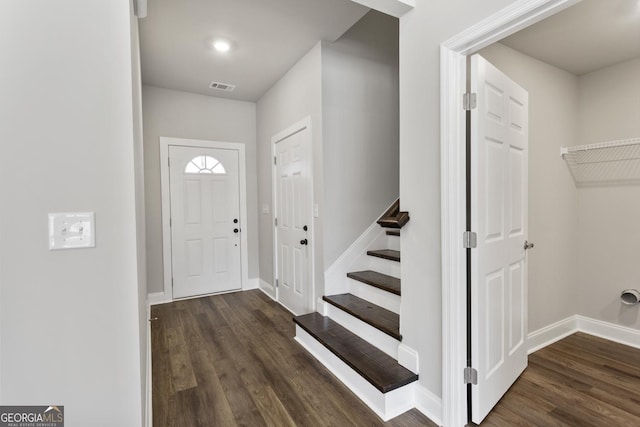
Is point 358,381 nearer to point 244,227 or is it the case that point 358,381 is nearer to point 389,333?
point 389,333

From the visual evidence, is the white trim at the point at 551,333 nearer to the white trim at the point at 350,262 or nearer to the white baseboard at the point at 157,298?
the white trim at the point at 350,262

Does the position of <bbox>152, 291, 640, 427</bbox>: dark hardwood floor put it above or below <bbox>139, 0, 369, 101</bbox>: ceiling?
below

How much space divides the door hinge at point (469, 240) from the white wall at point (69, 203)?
1584 mm

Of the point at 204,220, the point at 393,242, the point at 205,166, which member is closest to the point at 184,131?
the point at 205,166

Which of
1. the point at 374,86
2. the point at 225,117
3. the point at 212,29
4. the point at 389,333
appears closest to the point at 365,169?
the point at 374,86

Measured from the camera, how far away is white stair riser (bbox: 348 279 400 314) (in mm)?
2419

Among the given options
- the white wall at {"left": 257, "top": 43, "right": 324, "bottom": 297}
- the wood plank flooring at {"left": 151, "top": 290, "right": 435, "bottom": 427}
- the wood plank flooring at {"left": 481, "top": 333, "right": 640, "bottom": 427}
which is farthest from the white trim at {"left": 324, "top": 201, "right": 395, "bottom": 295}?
the wood plank flooring at {"left": 481, "top": 333, "right": 640, "bottom": 427}

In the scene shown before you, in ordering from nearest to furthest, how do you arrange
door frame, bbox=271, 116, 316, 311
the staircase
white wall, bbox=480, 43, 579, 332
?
the staircase → white wall, bbox=480, 43, 579, 332 → door frame, bbox=271, 116, 316, 311

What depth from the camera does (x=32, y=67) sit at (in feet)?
3.35

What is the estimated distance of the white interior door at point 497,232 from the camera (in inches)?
67.7

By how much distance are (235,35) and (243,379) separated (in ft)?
9.37

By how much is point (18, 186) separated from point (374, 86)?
2.89m

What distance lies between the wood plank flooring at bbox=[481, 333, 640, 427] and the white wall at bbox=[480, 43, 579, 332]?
13.0 inches

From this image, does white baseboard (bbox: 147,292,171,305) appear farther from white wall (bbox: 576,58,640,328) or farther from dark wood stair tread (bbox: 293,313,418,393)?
white wall (bbox: 576,58,640,328)
